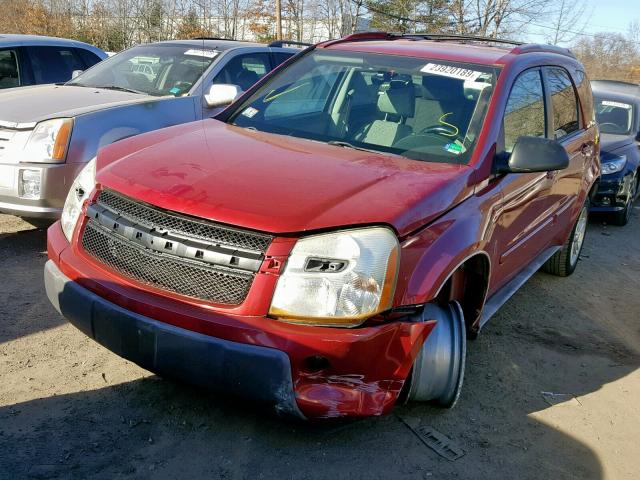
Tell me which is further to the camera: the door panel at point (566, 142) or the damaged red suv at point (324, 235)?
the door panel at point (566, 142)

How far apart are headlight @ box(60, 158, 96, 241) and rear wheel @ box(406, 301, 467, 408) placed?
1747 millimetres

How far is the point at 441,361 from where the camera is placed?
3.15m

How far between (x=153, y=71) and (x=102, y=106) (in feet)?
4.45

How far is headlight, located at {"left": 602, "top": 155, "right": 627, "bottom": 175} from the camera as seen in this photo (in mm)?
8266

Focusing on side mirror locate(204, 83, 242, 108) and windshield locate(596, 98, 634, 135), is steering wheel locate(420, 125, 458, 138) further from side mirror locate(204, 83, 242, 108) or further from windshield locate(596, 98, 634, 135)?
windshield locate(596, 98, 634, 135)

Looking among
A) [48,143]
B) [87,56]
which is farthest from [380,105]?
[87,56]

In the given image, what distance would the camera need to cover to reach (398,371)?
9.10 feet

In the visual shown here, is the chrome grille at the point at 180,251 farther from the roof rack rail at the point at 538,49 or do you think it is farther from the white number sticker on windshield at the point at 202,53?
the white number sticker on windshield at the point at 202,53

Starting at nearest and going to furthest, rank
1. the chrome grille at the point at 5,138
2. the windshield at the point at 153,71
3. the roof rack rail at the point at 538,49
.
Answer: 1. the roof rack rail at the point at 538,49
2. the chrome grille at the point at 5,138
3. the windshield at the point at 153,71

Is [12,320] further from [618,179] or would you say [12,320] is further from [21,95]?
[618,179]

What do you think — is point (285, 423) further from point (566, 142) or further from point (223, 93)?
point (223, 93)

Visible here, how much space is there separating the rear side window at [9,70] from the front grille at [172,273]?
5.14 meters

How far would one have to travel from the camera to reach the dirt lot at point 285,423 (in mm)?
2803

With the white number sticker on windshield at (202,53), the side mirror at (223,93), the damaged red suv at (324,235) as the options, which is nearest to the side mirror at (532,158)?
the damaged red suv at (324,235)
